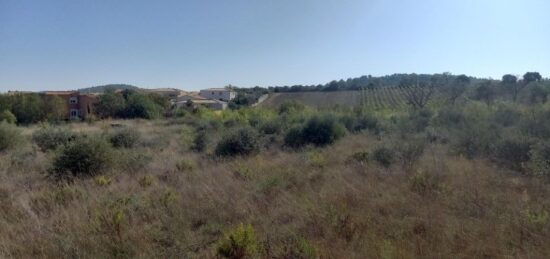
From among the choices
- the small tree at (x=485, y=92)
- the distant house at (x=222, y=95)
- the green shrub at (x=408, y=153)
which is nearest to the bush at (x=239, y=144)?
the green shrub at (x=408, y=153)

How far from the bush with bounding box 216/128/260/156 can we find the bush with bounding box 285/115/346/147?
3141 millimetres

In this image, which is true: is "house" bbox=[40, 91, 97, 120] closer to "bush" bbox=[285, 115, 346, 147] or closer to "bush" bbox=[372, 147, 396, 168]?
"bush" bbox=[285, 115, 346, 147]

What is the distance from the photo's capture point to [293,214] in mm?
4969

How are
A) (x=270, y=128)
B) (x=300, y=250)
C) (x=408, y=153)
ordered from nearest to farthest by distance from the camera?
(x=300, y=250)
(x=408, y=153)
(x=270, y=128)

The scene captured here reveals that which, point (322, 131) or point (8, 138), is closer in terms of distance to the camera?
point (8, 138)

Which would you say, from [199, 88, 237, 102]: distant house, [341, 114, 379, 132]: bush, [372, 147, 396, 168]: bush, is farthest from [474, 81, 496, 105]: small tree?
[199, 88, 237, 102]: distant house

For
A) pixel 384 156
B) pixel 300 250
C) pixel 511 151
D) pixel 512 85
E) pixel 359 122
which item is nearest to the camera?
pixel 300 250

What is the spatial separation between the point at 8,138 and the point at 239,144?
Answer: 404 inches

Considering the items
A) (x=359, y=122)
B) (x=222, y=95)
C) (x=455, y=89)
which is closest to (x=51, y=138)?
(x=359, y=122)

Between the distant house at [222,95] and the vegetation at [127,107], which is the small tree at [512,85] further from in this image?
the distant house at [222,95]

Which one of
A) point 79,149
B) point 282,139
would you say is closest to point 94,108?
point 282,139

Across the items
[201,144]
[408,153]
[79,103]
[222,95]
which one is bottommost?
[201,144]

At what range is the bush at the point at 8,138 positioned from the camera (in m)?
14.5

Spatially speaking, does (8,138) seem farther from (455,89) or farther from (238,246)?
(455,89)
